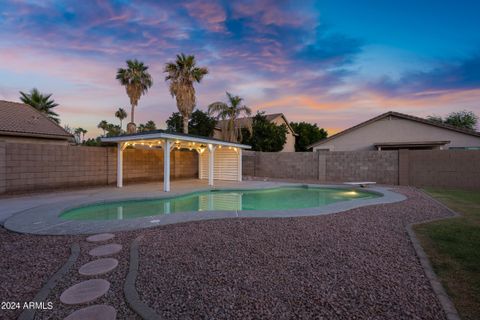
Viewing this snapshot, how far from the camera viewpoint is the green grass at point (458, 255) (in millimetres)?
2445

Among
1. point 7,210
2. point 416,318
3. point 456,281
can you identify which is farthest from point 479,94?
point 7,210

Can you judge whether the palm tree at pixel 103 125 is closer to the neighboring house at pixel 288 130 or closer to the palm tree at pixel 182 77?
the neighboring house at pixel 288 130

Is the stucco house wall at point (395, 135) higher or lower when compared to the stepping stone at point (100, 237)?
higher

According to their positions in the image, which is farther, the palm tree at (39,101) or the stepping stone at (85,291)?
the palm tree at (39,101)

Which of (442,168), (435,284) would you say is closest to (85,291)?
(435,284)

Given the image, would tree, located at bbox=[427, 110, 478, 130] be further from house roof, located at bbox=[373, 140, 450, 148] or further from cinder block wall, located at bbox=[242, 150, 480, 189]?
cinder block wall, located at bbox=[242, 150, 480, 189]

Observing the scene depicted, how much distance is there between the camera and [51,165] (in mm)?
10281

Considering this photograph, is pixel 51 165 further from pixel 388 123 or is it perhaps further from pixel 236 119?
pixel 388 123

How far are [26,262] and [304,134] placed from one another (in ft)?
112

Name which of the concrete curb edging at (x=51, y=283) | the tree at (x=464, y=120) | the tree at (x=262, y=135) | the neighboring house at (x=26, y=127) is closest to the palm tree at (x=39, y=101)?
the neighboring house at (x=26, y=127)

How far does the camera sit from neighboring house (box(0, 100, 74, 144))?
13329 mm

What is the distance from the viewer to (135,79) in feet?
73.3

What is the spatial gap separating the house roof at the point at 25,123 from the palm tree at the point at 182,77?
7579mm

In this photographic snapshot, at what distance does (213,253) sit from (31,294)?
6.77 feet
